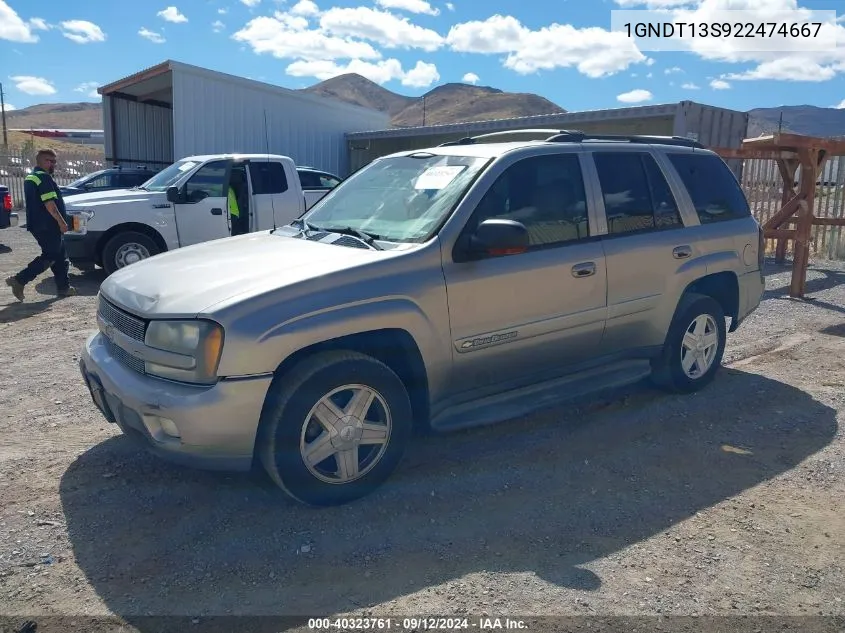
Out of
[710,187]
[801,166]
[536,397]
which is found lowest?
[536,397]

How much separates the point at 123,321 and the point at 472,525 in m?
2.07

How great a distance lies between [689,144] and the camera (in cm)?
561

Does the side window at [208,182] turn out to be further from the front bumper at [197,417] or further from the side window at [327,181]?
the front bumper at [197,417]

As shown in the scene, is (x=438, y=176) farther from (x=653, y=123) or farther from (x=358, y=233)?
(x=653, y=123)

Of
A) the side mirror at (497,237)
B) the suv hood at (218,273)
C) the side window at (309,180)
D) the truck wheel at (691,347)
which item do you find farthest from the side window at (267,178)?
the side mirror at (497,237)

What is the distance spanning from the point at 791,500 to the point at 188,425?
3195 millimetres

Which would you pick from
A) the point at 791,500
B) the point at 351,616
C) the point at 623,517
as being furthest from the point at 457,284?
the point at 791,500

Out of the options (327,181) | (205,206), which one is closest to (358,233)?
(205,206)

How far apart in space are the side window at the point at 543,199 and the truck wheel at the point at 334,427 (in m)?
1.16

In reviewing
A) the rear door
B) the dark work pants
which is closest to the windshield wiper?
the rear door

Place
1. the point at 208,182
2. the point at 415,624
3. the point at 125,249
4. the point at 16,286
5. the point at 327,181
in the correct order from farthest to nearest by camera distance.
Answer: the point at 327,181 → the point at 208,182 → the point at 125,249 → the point at 16,286 → the point at 415,624

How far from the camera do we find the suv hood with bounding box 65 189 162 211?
9.55 metres

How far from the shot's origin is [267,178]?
1041 cm

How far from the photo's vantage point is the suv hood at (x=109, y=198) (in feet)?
31.3
